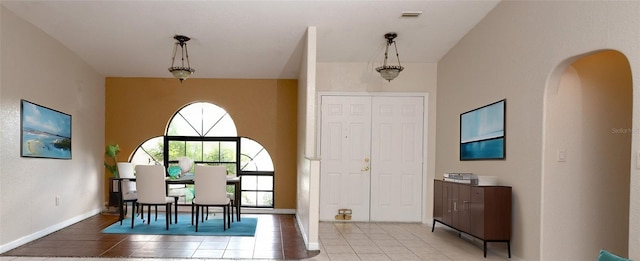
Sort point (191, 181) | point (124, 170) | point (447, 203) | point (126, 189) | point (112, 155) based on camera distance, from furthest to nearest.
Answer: point (112, 155) → point (124, 170) → point (126, 189) → point (191, 181) → point (447, 203)

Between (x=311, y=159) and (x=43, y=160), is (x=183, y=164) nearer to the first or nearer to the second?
(x=43, y=160)

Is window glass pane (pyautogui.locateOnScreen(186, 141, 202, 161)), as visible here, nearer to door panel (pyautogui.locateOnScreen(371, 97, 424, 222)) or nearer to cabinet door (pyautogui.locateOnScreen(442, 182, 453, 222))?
door panel (pyautogui.locateOnScreen(371, 97, 424, 222))

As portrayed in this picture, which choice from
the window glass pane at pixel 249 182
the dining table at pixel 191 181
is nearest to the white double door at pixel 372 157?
the dining table at pixel 191 181

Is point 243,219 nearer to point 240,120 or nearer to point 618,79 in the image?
point 240,120

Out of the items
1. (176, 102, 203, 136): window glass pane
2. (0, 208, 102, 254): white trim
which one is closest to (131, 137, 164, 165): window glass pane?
(176, 102, 203, 136): window glass pane

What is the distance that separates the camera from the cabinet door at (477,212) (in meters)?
4.72

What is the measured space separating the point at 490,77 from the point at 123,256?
14.7 ft

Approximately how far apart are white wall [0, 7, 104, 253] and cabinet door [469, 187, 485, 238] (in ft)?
16.4

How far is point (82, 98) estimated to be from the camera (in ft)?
22.5

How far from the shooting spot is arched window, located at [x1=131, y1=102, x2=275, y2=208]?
8.01m

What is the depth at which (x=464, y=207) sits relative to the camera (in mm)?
5203

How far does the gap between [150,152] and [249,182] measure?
1.88m

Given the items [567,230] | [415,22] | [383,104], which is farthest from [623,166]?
[383,104]

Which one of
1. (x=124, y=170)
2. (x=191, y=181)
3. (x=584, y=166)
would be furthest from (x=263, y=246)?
(x=584, y=166)
